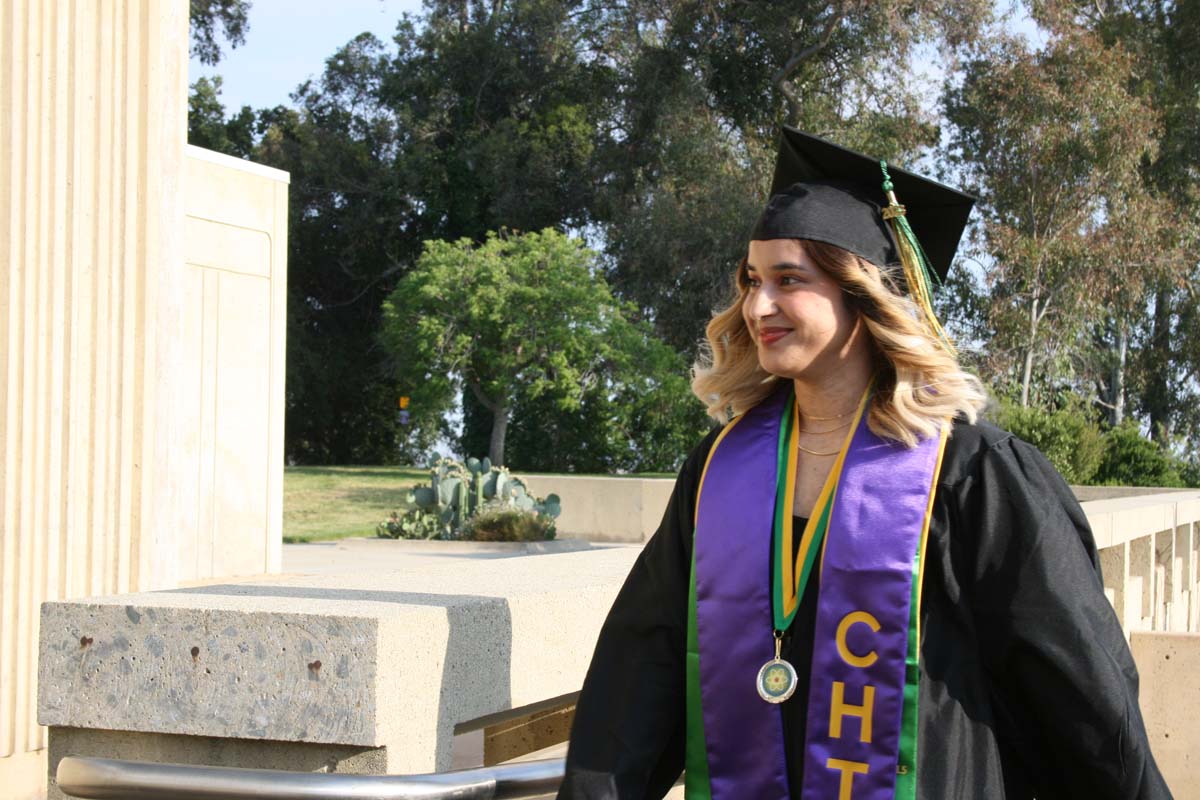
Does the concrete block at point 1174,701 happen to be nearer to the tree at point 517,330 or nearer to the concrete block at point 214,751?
the concrete block at point 214,751

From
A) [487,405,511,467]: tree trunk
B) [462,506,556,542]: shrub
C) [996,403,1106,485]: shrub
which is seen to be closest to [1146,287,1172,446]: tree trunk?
[487,405,511,467]: tree trunk

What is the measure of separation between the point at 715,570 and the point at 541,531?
44.6 ft

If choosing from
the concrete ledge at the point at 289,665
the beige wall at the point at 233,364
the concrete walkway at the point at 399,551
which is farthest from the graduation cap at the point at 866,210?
the concrete walkway at the point at 399,551

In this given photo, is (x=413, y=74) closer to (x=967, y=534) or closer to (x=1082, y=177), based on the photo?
(x=1082, y=177)

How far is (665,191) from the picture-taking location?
31828mm

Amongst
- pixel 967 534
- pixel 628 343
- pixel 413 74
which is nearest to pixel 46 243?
pixel 967 534

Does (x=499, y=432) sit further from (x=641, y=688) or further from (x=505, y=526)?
(x=641, y=688)

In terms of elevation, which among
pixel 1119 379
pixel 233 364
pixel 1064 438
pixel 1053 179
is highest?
pixel 1053 179

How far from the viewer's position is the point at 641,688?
2.29m

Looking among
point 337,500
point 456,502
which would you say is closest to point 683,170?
point 337,500

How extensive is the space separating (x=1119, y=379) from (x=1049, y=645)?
109 ft

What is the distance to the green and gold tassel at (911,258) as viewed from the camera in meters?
2.41

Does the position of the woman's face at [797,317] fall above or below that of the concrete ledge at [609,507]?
above

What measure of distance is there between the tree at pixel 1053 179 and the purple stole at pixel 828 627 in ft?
88.0
